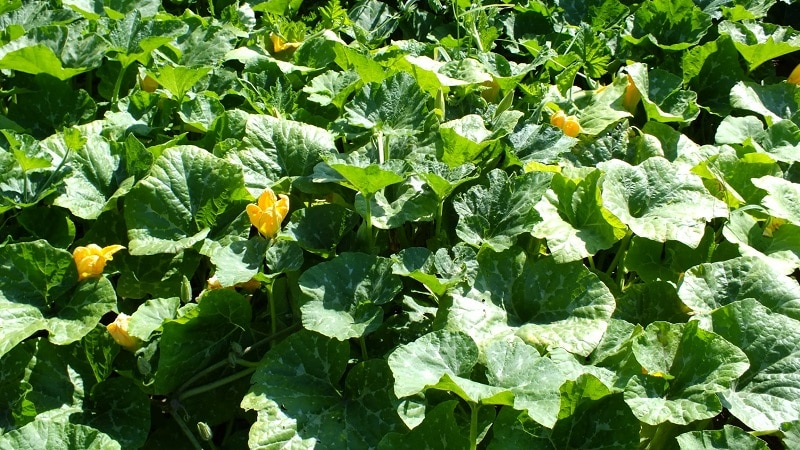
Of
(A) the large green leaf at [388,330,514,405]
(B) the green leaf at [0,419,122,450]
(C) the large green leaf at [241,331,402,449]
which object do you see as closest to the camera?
(A) the large green leaf at [388,330,514,405]

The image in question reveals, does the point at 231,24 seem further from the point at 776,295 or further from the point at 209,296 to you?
the point at 776,295

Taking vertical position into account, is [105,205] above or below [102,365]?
above

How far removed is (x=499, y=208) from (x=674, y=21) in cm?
157

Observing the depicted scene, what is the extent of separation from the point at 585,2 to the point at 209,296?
2299 mm

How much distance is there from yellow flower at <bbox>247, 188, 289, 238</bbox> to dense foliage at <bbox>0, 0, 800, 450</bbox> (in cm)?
1

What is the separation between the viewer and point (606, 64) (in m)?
3.12

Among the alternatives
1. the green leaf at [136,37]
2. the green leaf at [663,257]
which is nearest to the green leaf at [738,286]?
the green leaf at [663,257]

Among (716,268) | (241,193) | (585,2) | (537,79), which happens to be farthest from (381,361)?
(585,2)

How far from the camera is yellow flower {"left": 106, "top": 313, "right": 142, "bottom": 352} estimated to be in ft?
6.63

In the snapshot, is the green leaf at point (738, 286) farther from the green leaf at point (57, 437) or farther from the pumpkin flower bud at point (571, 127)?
the green leaf at point (57, 437)

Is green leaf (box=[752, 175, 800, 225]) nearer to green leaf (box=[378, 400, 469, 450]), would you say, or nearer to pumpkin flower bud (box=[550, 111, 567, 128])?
pumpkin flower bud (box=[550, 111, 567, 128])

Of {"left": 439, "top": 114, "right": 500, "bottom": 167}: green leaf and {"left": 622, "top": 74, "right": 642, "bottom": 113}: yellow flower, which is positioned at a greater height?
{"left": 439, "top": 114, "right": 500, "bottom": 167}: green leaf

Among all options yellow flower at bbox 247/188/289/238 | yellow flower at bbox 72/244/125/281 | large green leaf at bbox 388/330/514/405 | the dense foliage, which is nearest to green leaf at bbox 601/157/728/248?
the dense foliage

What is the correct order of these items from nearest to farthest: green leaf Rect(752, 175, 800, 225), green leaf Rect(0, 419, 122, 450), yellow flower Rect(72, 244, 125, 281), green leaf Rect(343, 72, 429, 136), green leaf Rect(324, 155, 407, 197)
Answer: green leaf Rect(0, 419, 122, 450) → green leaf Rect(324, 155, 407, 197) → yellow flower Rect(72, 244, 125, 281) → green leaf Rect(752, 175, 800, 225) → green leaf Rect(343, 72, 429, 136)
